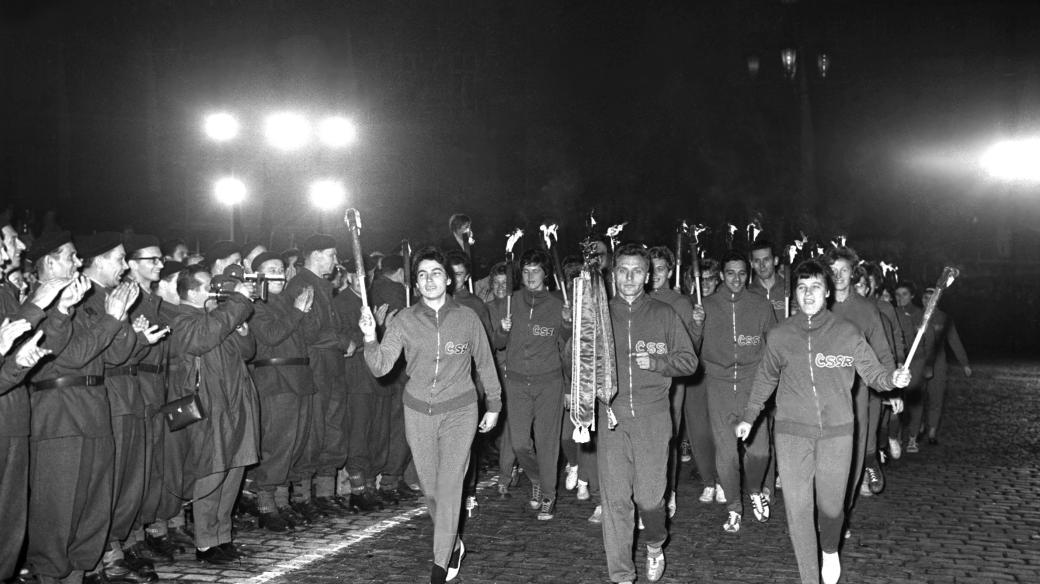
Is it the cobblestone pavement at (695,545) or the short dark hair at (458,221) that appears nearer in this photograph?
the cobblestone pavement at (695,545)

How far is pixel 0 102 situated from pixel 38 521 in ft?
60.5

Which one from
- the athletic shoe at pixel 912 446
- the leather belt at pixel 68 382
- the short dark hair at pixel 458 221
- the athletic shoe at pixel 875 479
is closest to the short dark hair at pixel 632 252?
the leather belt at pixel 68 382

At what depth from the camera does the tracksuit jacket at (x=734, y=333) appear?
1054 centimetres

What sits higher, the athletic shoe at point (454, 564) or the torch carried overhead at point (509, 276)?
the torch carried overhead at point (509, 276)

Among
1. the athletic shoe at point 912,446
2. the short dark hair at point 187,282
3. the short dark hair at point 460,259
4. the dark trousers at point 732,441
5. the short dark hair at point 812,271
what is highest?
the short dark hair at point 460,259

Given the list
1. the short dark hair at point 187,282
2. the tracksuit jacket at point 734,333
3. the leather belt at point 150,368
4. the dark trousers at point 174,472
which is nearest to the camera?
the leather belt at point 150,368

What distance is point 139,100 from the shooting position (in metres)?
24.9

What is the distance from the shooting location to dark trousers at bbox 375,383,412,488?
11203mm

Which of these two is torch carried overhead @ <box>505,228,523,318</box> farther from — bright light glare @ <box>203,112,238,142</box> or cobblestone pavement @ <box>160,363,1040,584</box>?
bright light glare @ <box>203,112,238,142</box>

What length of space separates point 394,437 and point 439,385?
377cm

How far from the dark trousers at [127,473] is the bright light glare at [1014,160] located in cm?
4328

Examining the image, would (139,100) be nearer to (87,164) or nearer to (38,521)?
(87,164)

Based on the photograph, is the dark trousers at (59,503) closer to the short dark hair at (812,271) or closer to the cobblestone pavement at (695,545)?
the cobblestone pavement at (695,545)

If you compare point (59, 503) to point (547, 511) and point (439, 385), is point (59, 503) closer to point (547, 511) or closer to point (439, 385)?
point (439, 385)
